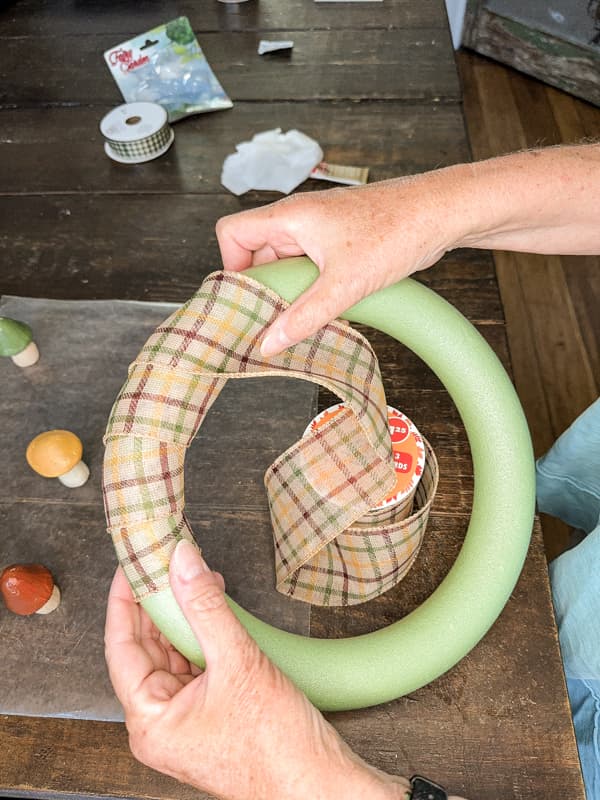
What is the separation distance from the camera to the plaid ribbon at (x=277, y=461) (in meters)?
0.53

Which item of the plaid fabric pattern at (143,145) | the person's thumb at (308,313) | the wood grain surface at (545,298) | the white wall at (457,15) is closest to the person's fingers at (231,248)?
the person's thumb at (308,313)

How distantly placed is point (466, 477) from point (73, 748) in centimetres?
48

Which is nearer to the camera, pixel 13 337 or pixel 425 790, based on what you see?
pixel 425 790

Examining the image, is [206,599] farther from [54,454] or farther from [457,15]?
A: [457,15]

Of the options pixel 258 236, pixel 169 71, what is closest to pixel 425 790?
pixel 258 236

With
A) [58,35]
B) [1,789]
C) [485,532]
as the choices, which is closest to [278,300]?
[485,532]

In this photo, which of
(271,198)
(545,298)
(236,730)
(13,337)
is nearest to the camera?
(236,730)

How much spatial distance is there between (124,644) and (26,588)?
5.0 inches

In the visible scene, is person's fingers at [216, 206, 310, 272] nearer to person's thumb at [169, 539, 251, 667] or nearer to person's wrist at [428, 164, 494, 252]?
person's wrist at [428, 164, 494, 252]

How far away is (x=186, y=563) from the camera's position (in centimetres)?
52

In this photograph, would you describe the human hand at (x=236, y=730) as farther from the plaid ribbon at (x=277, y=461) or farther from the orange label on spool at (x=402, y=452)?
the orange label on spool at (x=402, y=452)

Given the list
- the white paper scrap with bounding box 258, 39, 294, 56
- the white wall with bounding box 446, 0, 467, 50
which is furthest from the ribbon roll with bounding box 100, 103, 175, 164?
the white wall with bounding box 446, 0, 467, 50

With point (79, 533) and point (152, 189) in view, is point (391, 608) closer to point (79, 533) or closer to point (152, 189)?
point (79, 533)

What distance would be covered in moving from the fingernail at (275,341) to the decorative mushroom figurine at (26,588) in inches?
12.6
